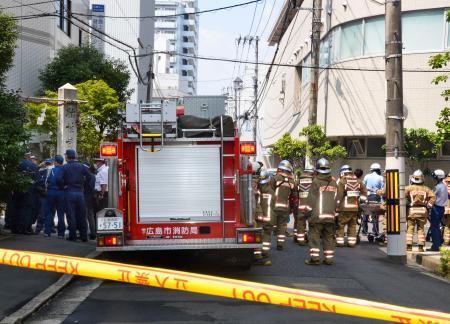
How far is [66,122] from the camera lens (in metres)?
16.7

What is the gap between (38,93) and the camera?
1203 inches

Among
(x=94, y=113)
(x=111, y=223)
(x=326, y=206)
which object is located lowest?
(x=111, y=223)

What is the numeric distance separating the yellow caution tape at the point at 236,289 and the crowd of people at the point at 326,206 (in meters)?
6.83

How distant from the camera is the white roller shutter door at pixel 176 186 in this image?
948 centimetres

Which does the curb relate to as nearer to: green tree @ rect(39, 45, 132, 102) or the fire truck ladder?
the fire truck ladder

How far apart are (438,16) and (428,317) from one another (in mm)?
22307

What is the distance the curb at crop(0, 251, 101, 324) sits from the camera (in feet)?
21.3

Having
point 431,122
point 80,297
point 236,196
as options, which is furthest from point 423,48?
point 80,297

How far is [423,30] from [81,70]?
17.9 meters

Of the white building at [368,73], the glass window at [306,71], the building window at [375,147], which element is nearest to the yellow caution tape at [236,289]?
the white building at [368,73]

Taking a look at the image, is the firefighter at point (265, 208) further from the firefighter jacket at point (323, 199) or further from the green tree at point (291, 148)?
the green tree at point (291, 148)

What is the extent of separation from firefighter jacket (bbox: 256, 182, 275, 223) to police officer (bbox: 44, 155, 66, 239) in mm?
4288

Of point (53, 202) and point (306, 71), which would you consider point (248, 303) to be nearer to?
point (53, 202)

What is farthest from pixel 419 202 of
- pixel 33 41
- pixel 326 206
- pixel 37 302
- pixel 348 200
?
pixel 33 41
